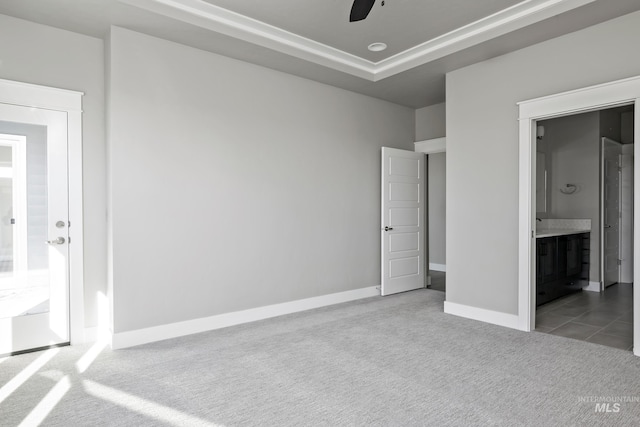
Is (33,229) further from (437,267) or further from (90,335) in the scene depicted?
(437,267)

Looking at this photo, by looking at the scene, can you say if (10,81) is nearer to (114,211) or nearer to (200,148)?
(114,211)

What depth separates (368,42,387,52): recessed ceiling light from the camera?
4090 mm

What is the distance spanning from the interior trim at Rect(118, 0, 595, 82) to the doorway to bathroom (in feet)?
8.12

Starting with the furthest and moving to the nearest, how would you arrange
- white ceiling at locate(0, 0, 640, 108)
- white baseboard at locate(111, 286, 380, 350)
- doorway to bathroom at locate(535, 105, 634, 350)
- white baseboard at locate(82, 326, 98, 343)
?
doorway to bathroom at locate(535, 105, 634, 350) → white baseboard at locate(82, 326, 98, 343) → white baseboard at locate(111, 286, 380, 350) → white ceiling at locate(0, 0, 640, 108)

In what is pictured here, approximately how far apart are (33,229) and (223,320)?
1.84 m

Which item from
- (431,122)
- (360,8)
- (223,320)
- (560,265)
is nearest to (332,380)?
(223,320)

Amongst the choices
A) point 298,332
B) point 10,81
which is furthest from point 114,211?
point 298,332

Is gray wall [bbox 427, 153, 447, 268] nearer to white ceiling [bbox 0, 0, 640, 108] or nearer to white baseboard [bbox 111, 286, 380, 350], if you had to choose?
white baseboard [bbox 111, 286, 380, 350]

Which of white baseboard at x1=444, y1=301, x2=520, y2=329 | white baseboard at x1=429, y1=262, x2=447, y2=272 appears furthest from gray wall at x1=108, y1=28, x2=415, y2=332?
white baseboard at x1=429, y1=262, x2=447, y2=272

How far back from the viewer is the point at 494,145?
4.14 metres

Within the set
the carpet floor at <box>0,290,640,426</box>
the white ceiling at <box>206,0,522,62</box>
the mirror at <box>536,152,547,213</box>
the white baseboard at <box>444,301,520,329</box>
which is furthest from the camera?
the mirror at <box>536,152,547,213</box>

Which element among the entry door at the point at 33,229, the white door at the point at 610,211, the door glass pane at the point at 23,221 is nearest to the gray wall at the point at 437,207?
the white door at the point at 610,211

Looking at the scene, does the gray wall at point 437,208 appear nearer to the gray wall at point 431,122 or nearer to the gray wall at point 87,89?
the gray wall at point 431,122

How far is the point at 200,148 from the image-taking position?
12.8 ft
